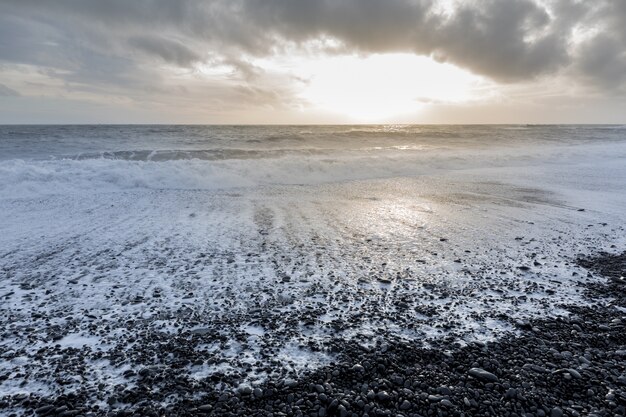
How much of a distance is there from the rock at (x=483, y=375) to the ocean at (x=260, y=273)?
59cm

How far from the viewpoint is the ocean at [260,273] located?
3.81 meters

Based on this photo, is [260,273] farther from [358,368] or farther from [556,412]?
[556,412]

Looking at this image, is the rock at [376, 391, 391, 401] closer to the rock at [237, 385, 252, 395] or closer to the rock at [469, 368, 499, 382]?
the rock at [469, 368, 499, 382]

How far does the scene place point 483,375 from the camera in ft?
11.2

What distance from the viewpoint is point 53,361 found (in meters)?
3.67

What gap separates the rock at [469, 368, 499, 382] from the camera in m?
3.38

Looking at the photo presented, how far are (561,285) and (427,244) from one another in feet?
7.77

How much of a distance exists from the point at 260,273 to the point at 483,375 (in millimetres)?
3558

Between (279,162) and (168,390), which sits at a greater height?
(279,162)

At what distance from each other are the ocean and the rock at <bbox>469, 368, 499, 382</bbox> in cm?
59

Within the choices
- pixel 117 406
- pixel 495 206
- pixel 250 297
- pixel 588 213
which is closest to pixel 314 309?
pixel 250 297

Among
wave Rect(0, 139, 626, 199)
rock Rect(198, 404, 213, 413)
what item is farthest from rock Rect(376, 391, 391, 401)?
wave Rect(0, 139, 626, 199)

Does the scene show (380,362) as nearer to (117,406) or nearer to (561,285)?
(117,406)

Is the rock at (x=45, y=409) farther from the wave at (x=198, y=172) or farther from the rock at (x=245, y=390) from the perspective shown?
the wave at (x=198, y=172)
